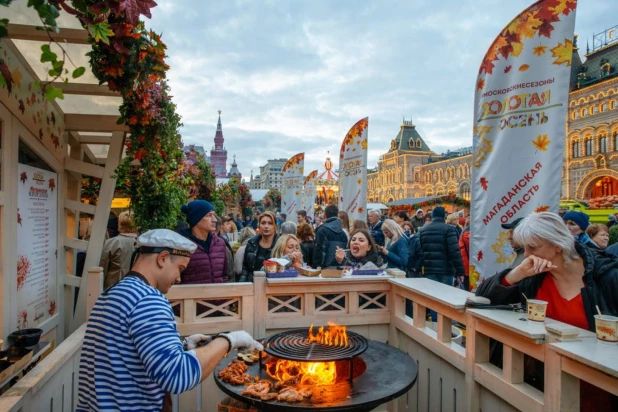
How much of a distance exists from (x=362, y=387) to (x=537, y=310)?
3.59ft

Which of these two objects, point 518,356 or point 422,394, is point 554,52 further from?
point 422,394

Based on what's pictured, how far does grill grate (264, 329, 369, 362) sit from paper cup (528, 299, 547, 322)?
1.04 meters

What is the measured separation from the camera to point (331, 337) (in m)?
2.99

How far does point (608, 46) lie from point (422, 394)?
155 ft

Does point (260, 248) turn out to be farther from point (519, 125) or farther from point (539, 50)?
point (539, 50)

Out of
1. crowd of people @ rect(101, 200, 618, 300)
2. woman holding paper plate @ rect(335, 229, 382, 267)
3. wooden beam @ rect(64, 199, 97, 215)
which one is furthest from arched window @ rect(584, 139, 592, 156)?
wooden beam @ rect(64, 199, 97, 215)

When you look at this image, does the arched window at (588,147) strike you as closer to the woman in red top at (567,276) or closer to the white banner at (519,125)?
the white banner at (519,125)

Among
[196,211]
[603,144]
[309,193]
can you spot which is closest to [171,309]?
[196,211]

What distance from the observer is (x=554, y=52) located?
289 cm

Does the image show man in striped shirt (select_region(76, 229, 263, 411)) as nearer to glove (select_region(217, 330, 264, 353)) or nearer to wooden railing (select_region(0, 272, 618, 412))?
glove (select_region(217, 330, 264, 353))

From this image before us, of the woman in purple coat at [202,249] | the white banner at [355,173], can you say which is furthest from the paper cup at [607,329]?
the white banner at [355,173]

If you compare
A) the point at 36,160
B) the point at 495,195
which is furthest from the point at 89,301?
the point at 495,195

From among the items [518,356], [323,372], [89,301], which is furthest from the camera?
[89,301]

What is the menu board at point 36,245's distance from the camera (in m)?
3.57
